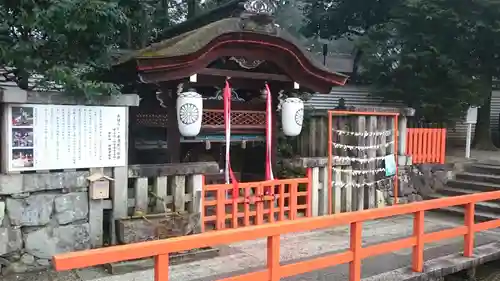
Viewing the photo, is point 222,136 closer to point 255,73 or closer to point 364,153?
point 255,73

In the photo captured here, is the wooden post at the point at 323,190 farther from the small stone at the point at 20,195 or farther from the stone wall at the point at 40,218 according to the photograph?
the small stone at the point at 20,195

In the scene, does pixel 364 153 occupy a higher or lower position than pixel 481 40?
lower

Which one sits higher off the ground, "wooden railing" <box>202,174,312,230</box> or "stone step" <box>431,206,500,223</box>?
"wooden railing" <box>202,174,312,230</box>

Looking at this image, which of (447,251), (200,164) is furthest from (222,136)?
(447,251)

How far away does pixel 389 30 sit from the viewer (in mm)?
15023

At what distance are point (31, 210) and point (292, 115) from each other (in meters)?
5.15

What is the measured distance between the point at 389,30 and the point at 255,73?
8150 mm

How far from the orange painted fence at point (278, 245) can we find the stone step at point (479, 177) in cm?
464

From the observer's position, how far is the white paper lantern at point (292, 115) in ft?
30.2

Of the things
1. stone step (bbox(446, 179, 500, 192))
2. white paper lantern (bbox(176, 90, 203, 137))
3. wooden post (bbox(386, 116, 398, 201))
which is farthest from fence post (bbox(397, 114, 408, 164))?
white paper lantern (bbox(176, 90, 203, 137))

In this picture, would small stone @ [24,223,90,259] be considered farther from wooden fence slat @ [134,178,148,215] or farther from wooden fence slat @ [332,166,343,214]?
wooden fence slat @ [332,166,343,214]

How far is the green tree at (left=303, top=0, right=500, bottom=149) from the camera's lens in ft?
44.9

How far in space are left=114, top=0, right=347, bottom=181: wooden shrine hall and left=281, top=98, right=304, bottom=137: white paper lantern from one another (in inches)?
10.9

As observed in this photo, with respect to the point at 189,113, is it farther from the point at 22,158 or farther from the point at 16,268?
the point at 16,268
